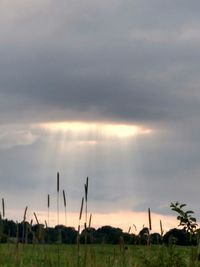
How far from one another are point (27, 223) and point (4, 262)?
2273 mm

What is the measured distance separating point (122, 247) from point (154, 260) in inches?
29.5

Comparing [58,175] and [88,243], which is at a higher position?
[58,175]

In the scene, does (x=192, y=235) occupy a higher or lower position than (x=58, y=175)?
lower

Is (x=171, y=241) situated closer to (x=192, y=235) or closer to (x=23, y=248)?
(x=192, y=235)

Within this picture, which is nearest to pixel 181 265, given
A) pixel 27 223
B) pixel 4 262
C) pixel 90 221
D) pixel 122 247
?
pixel 122 247


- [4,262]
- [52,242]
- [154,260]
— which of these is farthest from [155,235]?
[4,262]

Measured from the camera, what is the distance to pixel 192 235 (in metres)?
9.37

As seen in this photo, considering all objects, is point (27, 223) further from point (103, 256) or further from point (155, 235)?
point (155, 235)

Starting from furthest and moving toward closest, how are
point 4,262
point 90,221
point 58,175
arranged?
point 4,262 → point 58,175 → point 90,221

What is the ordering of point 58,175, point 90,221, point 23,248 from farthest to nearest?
point 23,248
point 58,175
point 90,221

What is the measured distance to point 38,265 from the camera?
396 inches

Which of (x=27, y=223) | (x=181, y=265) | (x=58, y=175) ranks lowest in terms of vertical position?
(x=181, y=265)

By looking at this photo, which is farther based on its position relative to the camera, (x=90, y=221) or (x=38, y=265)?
(x=38, y=265)

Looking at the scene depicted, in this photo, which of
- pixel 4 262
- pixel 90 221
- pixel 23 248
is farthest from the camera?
pixel 4 262
